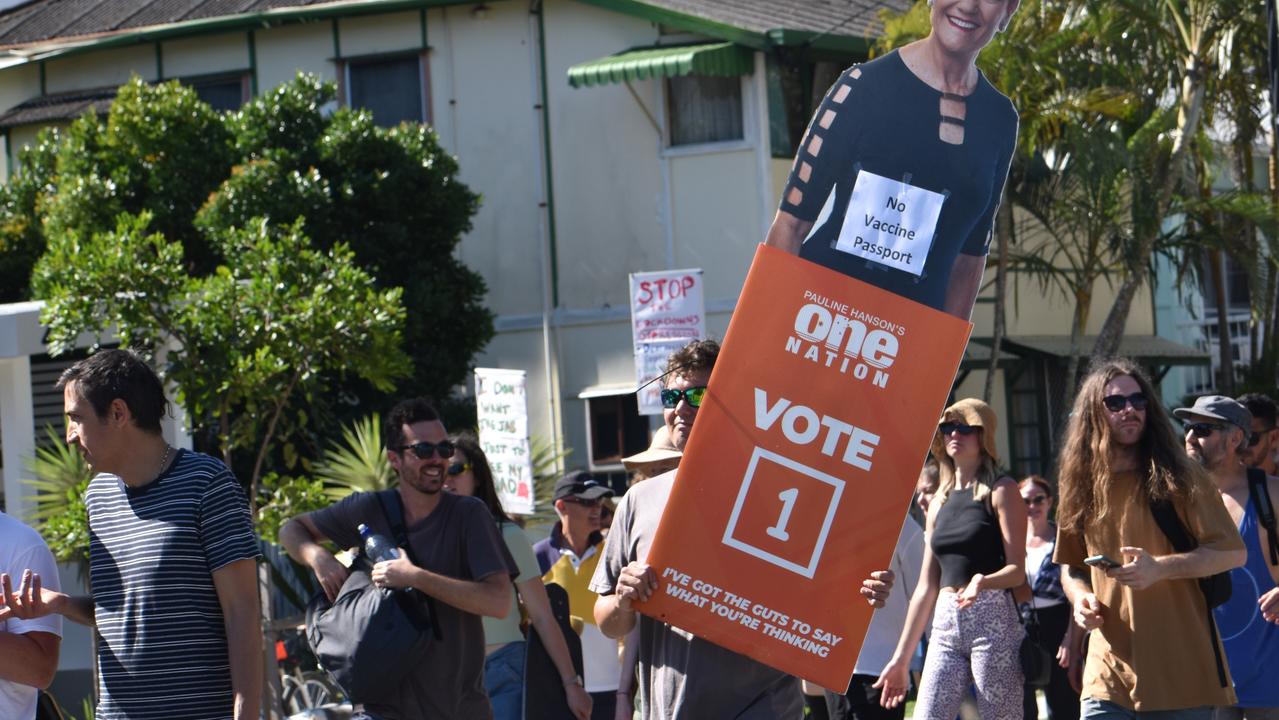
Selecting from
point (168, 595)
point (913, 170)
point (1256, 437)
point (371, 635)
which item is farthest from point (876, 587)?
point (1256, 437)

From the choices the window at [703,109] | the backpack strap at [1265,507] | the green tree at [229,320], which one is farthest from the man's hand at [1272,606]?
the window at [703,109]

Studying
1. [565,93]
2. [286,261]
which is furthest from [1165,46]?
[286,261]

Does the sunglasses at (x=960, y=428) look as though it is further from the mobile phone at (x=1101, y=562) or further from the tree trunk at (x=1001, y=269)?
the tree trunk at (x=1001, y=269)

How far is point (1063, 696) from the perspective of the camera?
10539 mm

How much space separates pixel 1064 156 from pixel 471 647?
16.4 meters

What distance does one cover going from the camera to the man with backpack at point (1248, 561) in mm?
7004

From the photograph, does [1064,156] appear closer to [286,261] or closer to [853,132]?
[286,261]

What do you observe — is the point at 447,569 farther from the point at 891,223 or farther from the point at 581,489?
the point at 581,489

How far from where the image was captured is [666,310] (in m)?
14.9

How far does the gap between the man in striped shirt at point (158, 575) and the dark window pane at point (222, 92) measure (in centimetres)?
2031

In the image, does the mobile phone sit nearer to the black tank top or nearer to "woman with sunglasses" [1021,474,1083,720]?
the black tank top

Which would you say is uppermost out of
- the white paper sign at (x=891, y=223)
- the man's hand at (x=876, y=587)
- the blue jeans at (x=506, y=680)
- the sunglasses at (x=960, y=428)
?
the white paper sign at (x=891, y=223)

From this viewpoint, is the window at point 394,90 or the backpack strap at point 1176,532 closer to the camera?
the backpack strap at point 1176,532

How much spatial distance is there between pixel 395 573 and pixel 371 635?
22cm
